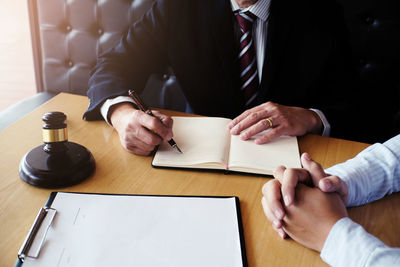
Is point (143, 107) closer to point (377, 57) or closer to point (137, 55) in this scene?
point (137, 55)

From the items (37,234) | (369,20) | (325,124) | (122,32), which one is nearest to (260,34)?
(325,124)

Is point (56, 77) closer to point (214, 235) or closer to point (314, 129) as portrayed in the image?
point (314, 129)

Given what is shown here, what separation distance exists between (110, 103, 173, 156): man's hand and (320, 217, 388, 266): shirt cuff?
17.9 inches

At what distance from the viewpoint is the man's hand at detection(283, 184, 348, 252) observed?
0.65 meters

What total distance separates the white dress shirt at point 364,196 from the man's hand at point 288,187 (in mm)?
55

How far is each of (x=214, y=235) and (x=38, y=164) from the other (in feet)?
1.41

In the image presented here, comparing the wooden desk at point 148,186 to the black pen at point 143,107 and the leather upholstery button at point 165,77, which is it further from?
the leather upholstery button at point 165,77

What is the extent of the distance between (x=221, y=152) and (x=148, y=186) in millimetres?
205

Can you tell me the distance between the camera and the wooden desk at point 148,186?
65cm

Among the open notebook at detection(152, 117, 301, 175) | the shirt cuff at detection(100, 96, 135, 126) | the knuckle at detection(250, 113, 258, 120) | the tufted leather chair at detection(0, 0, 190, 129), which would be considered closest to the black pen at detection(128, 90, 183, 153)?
the open notebook at detection(152, 117, 301, 175)

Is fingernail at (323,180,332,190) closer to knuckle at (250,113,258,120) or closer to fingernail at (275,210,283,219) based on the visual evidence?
fingernail at (275,210,283,219)

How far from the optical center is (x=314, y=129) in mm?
1096

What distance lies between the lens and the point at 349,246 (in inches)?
24.1

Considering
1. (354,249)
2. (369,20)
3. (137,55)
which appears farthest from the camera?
(369,20)
